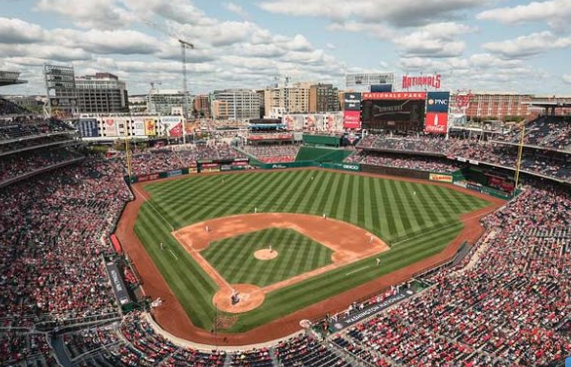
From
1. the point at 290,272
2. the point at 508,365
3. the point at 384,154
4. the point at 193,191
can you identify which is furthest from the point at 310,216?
the point at 384,154

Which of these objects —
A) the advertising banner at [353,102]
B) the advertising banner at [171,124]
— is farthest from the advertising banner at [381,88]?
the advertising banner at [171,124]

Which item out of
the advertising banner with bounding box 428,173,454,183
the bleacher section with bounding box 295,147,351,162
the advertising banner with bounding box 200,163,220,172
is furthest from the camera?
the bleacher section with bounding box 295,147,351,162

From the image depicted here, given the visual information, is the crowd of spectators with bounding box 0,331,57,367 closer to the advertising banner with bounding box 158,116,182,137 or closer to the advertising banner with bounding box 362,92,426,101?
the advertising banner with bounding box 362,92,426,101

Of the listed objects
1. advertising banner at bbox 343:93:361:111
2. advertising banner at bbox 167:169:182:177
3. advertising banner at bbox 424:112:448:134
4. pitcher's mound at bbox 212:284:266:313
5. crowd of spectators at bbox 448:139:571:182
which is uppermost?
advertising banner at bbox 343:93:361:111

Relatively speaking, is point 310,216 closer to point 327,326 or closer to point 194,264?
point 194,264

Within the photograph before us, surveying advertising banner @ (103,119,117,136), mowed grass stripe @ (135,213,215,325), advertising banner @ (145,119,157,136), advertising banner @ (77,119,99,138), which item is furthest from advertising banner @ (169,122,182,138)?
mowed grass stripe @ (135,213,215,325)

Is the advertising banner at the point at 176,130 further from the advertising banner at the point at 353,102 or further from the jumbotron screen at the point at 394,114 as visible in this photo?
the jumbotron screen at the point at 394,114

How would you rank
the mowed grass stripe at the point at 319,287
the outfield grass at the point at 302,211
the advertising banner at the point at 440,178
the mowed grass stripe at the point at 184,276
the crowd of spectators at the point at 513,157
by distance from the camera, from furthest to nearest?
1. the advertising banner at the point at 440,178
2. the crowd of spectators at the point at 513,157
3. the outfield grass at the point at 302,211
4. the mowed grass stripe at the point at 184,276
5. the mowed grass stripe at the point at 319,287

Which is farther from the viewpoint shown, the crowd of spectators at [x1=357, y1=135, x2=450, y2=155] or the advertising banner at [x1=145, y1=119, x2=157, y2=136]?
the advertising banner at [x1=145, y1=119, x2=157, y2=136]
